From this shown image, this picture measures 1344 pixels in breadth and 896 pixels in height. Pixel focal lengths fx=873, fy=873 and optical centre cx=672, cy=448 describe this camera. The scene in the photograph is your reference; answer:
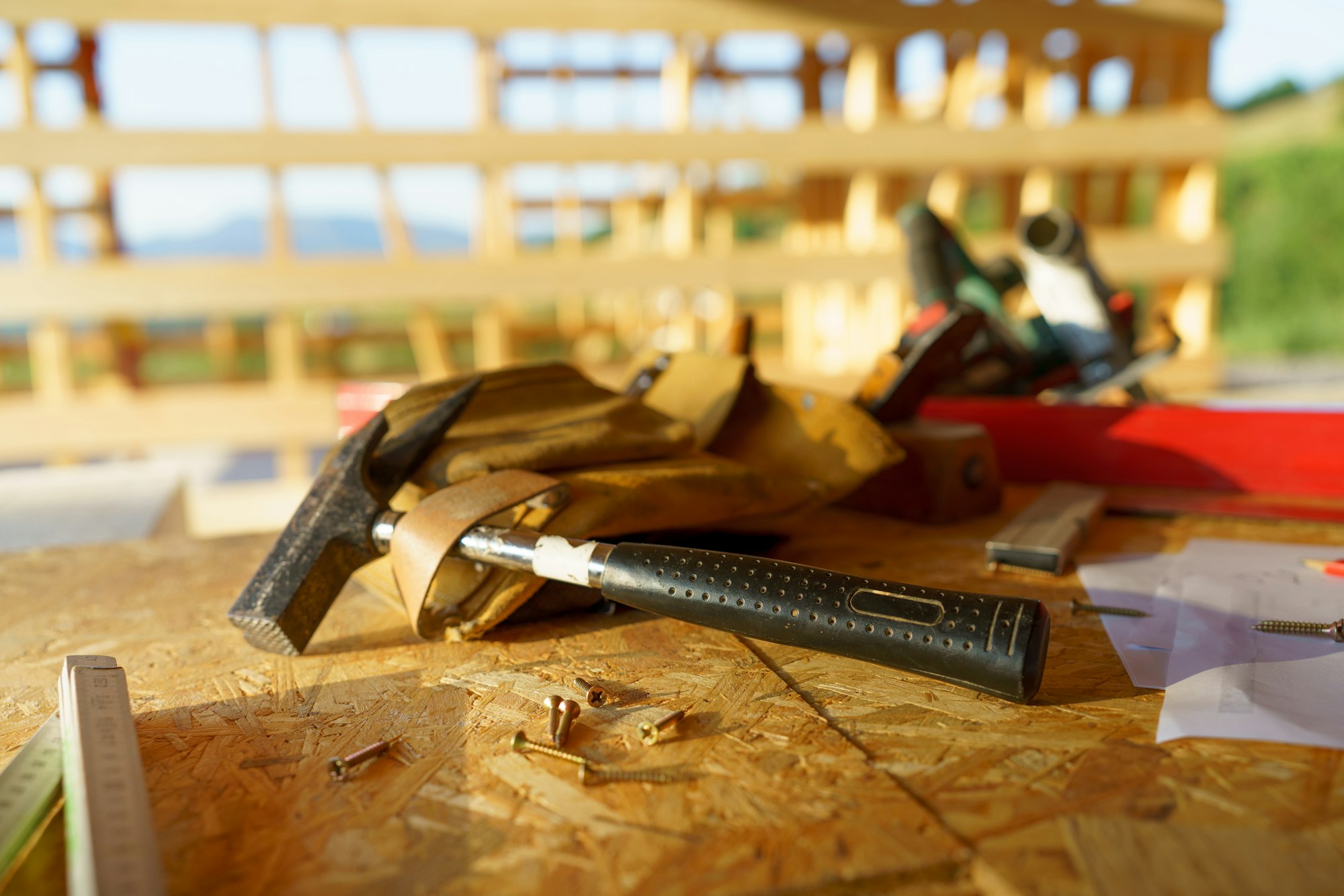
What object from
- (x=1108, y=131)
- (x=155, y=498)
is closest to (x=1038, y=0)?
(x=1108, y=131)

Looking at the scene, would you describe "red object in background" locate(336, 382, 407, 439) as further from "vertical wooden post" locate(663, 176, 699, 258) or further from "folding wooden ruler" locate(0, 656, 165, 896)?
"vertical wooden post" locate(663, 176, 699, 258)

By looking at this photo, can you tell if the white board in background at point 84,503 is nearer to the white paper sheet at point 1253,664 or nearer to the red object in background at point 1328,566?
the white paper sheet at point 1253,664

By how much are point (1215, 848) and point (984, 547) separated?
69 centimetres

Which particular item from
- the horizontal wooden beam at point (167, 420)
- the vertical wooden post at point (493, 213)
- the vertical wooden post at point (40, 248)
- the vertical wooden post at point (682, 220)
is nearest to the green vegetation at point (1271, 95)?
the vertical wooden post at point (682, 220)

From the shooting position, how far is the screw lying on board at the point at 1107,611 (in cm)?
94

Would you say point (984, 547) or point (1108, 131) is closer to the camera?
point (984, 547)

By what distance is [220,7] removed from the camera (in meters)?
2.84

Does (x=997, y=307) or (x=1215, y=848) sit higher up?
(x=997, y=307)

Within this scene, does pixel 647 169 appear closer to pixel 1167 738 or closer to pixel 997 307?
pixel 997 307

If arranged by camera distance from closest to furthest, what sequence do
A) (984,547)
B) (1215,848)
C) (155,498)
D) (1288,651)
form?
(1215,848) < (1288,651) < (984,547) < (155,498)

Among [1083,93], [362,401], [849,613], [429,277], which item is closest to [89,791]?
[849,613]

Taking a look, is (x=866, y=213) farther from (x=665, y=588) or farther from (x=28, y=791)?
(x=28, y=791)

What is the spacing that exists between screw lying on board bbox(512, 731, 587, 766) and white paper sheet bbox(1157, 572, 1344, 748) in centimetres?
45

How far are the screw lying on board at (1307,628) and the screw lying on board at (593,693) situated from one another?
651 mm
